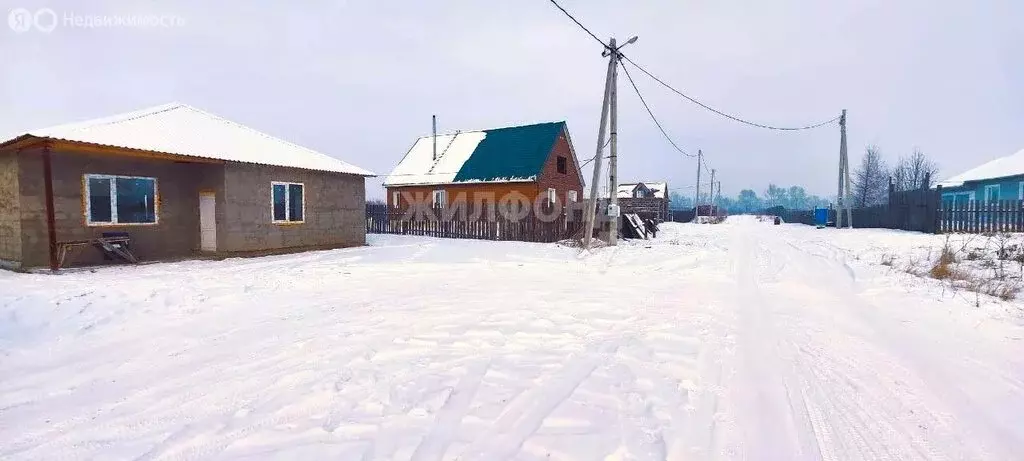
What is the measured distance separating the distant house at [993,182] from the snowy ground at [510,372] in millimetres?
25669

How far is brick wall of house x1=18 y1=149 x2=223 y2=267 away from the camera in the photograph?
10.2m

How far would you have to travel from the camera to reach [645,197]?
50.0m

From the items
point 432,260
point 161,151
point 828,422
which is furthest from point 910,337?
point 161,151

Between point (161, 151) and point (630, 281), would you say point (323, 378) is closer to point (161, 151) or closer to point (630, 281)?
point (630, 281)

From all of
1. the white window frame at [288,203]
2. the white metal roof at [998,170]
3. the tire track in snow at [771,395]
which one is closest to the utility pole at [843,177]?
the white metal roof at [998,170]

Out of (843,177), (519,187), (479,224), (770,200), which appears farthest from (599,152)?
(770,200)

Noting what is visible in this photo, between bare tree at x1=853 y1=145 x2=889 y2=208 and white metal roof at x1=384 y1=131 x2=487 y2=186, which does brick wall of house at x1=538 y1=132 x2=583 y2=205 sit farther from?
bare tree at x1=853 y1=145 x2=889 y2=208

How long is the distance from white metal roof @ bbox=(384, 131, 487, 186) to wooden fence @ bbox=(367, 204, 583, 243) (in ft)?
7.20

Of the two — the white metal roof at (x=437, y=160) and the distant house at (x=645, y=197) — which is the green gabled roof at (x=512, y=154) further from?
the distant house at (x=645, y=197)

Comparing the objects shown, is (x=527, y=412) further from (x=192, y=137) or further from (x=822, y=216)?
(x=822, y=216)

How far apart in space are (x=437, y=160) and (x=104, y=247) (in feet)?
55.5

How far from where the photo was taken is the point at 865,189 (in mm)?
53188

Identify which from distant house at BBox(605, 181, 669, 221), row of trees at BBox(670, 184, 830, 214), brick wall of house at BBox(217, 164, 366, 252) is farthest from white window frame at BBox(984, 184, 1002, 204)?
row of trees at BBox(670, 184, 830, 214)

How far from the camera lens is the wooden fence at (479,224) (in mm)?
17219
